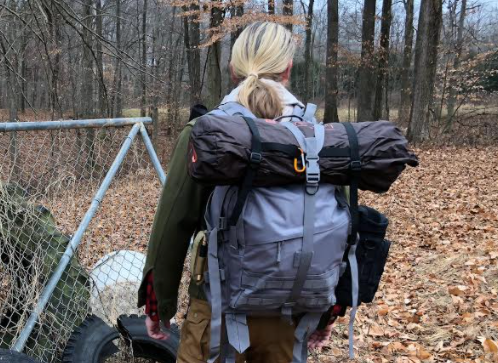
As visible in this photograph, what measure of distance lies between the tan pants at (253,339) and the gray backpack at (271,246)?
0.28ft

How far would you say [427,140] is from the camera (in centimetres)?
1606

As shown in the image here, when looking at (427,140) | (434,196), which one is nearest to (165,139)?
(427,140)

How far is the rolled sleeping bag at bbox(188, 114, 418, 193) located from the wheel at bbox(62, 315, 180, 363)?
1.96 m

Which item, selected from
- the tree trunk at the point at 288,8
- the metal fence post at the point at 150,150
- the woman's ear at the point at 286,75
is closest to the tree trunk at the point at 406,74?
the tree trunk at the point at 288,8

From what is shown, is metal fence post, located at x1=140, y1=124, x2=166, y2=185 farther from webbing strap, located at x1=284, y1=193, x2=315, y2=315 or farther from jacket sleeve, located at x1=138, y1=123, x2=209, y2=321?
webbing strap, located at x1=284, y1=193, x2=315, y2=315

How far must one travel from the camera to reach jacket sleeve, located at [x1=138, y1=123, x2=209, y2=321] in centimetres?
176

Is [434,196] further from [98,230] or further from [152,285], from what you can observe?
[152,285]

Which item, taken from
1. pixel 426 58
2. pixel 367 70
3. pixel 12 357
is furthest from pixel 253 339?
pixel 367 70

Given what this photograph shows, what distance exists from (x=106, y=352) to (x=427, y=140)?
582 inches

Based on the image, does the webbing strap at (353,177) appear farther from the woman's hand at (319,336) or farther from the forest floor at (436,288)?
the forest floor at (436,288)

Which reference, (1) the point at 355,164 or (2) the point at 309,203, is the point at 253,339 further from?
(1) the point at 355,164

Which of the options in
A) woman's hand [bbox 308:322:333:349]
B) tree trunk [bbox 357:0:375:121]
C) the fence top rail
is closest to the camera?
woman's hand [bbox 308:322:333:349]

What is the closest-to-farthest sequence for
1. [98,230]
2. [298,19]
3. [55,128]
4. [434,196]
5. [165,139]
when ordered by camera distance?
[55,128]
[98,230]
[434,196]
[298,19]
[165,139]

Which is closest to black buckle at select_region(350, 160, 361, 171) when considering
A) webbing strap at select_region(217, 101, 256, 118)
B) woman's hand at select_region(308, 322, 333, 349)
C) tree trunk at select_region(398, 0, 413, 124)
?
webbing strap at select_region(217, 101, 256, 118)
